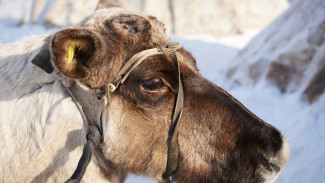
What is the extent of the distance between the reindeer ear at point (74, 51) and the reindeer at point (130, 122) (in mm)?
32

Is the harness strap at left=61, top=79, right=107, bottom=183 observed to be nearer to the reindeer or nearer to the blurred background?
the reindeer

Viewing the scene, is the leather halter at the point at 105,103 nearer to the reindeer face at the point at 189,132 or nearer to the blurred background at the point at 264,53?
the reindeer face at the point at 189,132

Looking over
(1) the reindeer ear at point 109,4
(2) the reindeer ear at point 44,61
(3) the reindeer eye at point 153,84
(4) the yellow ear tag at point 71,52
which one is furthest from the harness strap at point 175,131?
(1) the reindeer ear at point 109,4

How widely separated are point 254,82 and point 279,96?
1.19 meters

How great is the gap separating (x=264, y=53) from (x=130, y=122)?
6963 mm

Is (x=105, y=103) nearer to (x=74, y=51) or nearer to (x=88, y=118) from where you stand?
(x=88, y=118)

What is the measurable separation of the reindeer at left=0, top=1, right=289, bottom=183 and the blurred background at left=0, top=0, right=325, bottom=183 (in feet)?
2.23

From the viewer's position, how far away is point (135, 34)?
2.62m

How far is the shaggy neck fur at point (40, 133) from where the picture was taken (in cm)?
255

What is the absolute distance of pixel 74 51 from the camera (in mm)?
2412

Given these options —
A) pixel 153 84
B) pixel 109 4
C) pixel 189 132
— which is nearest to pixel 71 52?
pixel 153 84

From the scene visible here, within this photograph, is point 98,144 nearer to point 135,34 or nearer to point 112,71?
point 112,71

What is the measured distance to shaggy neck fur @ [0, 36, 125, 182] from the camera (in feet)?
8.36

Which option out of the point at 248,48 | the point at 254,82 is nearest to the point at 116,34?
the point at 254,82
